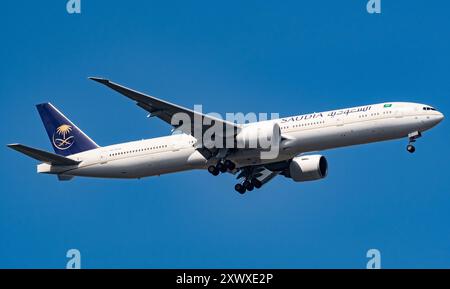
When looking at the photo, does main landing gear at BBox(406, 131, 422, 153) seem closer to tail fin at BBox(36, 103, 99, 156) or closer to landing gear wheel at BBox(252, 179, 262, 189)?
landing gear wheel at BBox(252, 179, 262, 189)

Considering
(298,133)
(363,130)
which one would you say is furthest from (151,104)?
(363,130)

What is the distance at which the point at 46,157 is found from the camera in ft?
178

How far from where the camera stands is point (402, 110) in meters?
49.7

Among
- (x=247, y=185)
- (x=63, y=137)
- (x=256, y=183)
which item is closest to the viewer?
(x=247, y=185)

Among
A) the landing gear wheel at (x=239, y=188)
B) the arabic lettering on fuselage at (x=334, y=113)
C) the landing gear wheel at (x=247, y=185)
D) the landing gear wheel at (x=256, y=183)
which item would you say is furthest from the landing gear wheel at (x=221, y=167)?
the arabic lettering on fuselage at (x=334, y=113)

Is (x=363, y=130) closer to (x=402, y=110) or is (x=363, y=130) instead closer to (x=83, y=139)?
(x=402, y=110)

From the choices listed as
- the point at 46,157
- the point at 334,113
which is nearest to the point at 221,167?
the point at 334,113

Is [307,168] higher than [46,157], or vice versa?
[46,157]


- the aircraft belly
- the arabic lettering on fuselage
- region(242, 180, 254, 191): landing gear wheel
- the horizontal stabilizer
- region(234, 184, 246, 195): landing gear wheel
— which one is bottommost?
region(234, 184, 246, 195): landing gear wheel

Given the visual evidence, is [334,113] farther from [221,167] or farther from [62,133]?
[62,133]

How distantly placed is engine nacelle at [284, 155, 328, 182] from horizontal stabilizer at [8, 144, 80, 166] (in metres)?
13.0

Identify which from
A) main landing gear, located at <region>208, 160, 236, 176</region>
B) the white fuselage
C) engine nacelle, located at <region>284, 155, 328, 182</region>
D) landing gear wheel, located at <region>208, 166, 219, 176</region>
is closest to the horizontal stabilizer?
the white fuselage

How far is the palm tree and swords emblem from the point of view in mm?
57125

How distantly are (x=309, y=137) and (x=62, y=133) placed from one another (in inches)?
657
